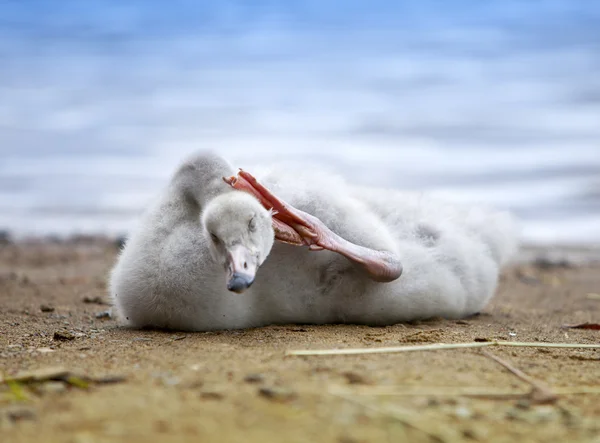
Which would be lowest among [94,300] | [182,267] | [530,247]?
[94,300]

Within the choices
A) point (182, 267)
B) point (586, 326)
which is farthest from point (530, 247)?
point (182, 267)

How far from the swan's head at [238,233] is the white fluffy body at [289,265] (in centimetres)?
2

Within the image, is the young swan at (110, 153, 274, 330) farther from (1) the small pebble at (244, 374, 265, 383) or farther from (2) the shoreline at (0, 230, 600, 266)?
(2) the shoreline at (0, 230, 600, 266)

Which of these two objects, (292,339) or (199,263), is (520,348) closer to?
(292,339)

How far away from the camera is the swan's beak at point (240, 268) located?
3.38 meters

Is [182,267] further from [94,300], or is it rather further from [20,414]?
[94,300]

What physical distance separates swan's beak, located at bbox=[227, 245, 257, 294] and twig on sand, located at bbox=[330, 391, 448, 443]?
2.74 feet

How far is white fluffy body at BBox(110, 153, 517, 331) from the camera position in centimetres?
421

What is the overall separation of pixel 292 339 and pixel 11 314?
2709mm

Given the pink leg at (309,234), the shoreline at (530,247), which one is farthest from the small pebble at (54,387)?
the shoreline at (530,247)

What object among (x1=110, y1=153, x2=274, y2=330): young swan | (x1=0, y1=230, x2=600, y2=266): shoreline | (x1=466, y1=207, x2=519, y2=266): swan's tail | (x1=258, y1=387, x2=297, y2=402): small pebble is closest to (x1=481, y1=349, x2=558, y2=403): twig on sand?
(x1=258, y1=387, x2=297, y2=402): small pebble

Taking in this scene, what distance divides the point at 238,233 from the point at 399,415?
4.52ft

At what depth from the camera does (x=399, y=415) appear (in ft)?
8.37

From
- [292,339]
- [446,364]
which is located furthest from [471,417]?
[292,339]
